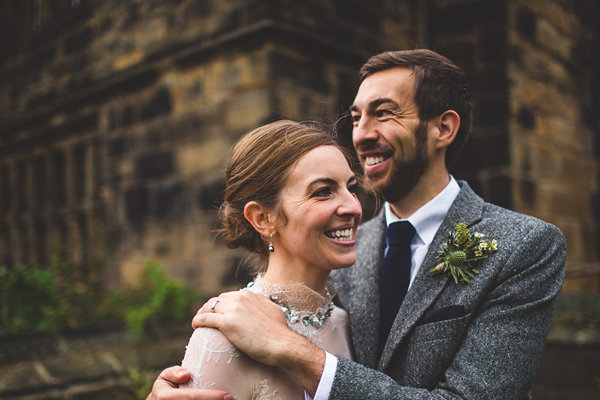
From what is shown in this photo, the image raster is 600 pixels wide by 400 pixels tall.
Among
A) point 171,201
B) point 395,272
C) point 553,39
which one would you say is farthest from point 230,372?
point 553,39

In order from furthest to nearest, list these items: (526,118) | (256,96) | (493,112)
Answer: (526,118) < (493,112) < (256,96)

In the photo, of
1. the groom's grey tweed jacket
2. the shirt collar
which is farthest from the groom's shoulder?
the shirt collar

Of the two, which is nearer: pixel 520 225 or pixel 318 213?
pixel 318 213

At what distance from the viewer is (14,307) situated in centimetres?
371

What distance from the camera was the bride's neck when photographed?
1.75 m

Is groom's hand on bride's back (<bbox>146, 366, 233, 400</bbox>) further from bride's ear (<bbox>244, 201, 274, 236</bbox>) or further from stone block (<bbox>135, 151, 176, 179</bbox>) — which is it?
stone block (<bbox>135, 151, 176, 179</bbox>)

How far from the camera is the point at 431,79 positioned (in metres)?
2.08

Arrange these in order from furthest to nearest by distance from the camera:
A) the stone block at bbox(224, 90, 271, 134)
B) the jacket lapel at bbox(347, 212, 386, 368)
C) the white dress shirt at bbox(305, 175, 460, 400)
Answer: the stone block at bbox(224, 90, 271, 134)
the white dress shirt at bbox(305, 175, 460, 400)
the jacket lapel at bbox(347, 212, 386, 368)

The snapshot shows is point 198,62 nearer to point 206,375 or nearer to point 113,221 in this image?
point 113,221

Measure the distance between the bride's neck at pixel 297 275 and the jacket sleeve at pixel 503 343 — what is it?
33 centimetres

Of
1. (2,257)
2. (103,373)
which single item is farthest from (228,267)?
(2,257)

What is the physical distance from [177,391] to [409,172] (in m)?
1.25

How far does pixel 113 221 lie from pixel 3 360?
2257 millimetres

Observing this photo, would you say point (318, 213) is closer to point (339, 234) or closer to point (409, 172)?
point (339, 234)
